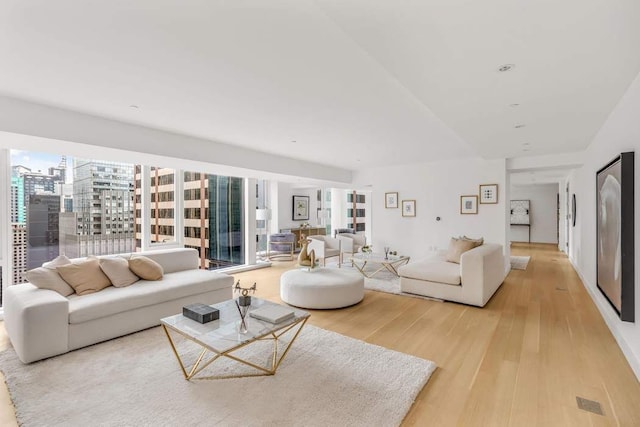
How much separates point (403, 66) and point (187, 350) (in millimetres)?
2952

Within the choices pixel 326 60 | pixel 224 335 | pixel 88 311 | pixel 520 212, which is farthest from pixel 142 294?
pixel 520 212

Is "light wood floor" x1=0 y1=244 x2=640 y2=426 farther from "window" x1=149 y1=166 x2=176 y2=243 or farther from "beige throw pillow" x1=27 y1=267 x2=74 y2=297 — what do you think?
"window" x1=149 y1=166 x2=176 y2=243

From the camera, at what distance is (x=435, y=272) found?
14.4 ft

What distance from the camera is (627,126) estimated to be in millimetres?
2678

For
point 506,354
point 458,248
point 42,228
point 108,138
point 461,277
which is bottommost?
point 506,354

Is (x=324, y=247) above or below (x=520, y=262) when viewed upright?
above

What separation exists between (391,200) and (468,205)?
1752mm

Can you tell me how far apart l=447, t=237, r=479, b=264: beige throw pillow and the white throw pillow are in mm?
5053

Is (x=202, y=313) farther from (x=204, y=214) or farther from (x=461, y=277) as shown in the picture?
(x=204, y=214)

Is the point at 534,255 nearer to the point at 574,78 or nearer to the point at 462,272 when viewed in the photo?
the point at 462,272

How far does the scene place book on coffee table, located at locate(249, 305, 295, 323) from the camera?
7.96 ft

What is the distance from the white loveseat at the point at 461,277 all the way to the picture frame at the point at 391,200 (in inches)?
106

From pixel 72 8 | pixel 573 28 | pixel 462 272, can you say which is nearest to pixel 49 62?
pixel 72 8

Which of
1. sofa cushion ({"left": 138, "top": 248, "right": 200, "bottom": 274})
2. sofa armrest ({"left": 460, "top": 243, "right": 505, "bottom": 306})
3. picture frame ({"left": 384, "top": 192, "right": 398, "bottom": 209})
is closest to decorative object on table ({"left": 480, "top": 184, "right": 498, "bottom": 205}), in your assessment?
picture frame ({"left": 384, "top": 192, "right": 398, "bottom": 209})
